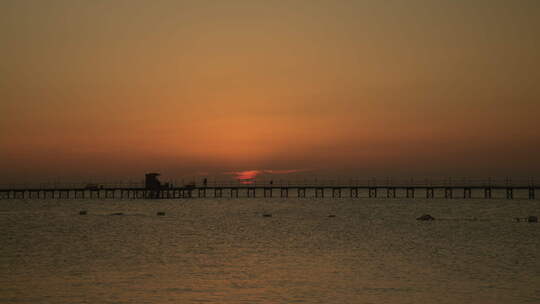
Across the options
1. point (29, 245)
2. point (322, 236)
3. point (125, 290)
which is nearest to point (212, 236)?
point (322, 236)

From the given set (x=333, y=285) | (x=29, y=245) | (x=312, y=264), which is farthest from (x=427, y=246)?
(x=29, y=245)

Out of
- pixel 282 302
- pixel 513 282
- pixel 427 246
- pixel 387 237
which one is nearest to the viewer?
pixel 282 302

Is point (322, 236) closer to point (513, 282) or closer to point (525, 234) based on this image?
point (525, 234)

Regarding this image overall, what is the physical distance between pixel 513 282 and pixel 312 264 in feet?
31.0

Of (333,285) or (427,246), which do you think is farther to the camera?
(427,246)

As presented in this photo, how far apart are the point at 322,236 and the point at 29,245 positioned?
2126cm

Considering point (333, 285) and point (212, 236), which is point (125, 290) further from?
point (212, 236)

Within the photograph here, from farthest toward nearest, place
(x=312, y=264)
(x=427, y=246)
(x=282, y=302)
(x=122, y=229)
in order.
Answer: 1. (x=122, y=229)
2. (x=427, y=246)
3. (x=312, y=264)
4. (x=282, y=302)

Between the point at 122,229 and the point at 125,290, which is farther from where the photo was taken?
the point at 122,229

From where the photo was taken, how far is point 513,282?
23312 millimetres

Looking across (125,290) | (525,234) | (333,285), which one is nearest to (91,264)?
(125,290)

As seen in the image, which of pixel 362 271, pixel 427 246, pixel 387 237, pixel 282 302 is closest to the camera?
pixel 282 302

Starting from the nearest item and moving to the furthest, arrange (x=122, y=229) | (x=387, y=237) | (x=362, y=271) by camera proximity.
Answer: (x=362, y=271) < (x=387, y=237) < (x=122, y=229)

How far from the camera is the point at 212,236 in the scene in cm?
4556
